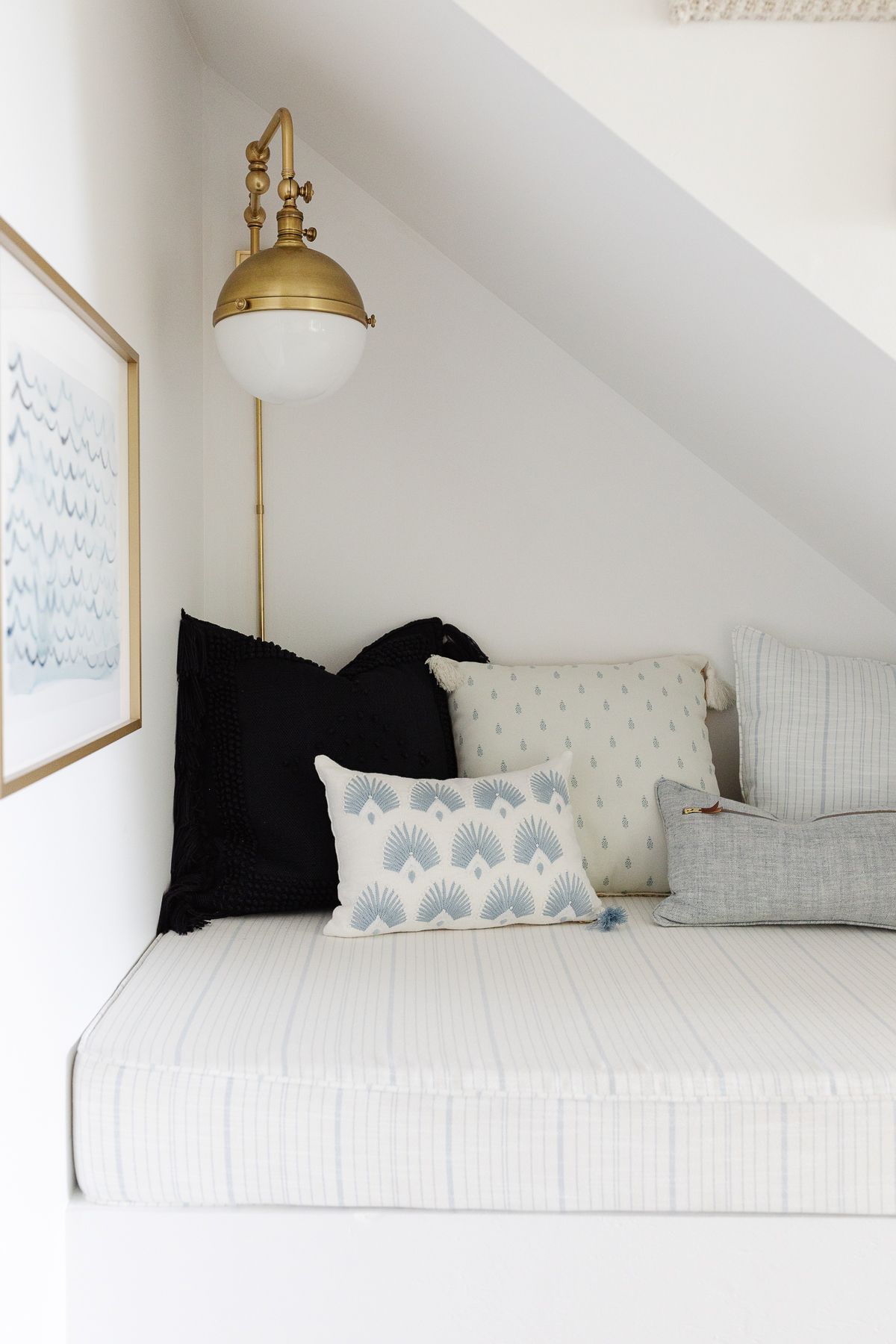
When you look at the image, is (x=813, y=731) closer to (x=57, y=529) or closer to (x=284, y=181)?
(x=284, y=181)

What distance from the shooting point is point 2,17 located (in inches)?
44.3

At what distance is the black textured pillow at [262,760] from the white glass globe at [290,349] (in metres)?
0.49

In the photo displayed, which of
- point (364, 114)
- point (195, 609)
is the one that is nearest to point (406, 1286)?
point (195, 609)

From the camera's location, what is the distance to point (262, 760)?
6.51 feet

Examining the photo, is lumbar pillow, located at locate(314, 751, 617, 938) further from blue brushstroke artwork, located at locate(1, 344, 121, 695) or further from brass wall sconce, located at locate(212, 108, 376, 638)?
brass wall sconce, located at locate(212, 108, 376, 638)

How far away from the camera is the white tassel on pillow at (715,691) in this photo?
7.62 ft

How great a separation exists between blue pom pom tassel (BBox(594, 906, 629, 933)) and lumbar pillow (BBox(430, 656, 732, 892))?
0.19 metres

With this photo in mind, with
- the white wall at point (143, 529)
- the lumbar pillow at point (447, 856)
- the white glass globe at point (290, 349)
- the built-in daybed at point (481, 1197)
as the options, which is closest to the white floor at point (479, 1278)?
the built-in daybed at point (481, 1197)

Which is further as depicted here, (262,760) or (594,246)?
(262,760)

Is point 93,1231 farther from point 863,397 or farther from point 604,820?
point 863,397

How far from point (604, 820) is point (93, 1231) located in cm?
114

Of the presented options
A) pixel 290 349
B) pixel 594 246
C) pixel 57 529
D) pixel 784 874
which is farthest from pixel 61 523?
pixel 784 874

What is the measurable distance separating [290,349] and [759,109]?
757 millimetres

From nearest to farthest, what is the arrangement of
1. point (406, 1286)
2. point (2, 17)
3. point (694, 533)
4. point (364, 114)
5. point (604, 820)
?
point (2, 17) < point (406, 1286) < point (364, 114) < point (604, 820) < point (694, 533)
